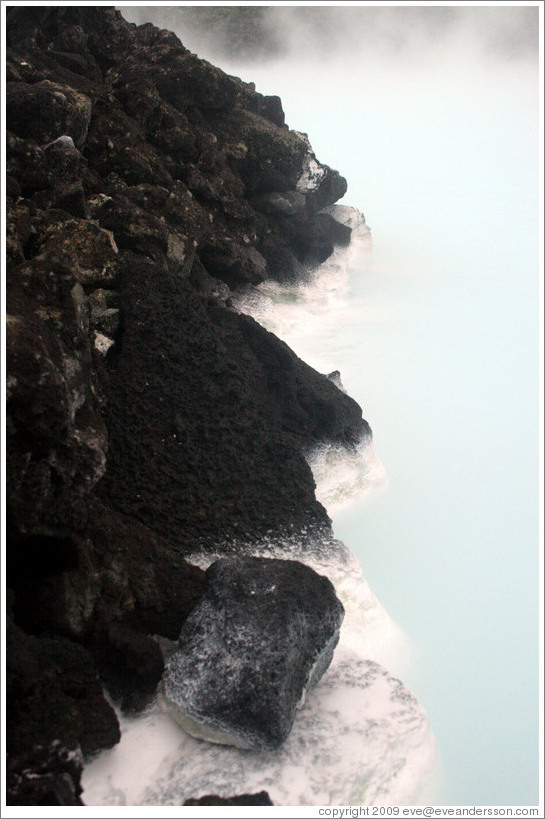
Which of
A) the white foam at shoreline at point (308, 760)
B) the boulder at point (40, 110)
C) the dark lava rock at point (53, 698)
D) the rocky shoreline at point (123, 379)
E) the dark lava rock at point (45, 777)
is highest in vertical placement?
the boulder at point (40, 110)

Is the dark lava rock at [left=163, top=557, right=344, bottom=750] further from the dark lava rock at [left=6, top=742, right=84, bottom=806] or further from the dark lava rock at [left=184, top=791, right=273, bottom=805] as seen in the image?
the dark lava rock at [left=6, top=742, right=84, bottom=806]

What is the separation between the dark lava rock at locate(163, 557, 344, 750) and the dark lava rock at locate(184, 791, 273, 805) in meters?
0.23

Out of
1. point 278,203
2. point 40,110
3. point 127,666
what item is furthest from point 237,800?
point 278,203

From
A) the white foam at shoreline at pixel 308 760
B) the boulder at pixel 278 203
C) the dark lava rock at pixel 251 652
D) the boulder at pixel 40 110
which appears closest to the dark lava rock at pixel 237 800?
the white foam at shoreline at pixel 308 760

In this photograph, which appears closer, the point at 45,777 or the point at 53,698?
the point at 45,777

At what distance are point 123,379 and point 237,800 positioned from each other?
6.12ft

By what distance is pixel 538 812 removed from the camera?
2.49 m

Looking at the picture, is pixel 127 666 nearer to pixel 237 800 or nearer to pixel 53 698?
pixel 53 698

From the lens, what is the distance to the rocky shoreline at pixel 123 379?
8.10 feet

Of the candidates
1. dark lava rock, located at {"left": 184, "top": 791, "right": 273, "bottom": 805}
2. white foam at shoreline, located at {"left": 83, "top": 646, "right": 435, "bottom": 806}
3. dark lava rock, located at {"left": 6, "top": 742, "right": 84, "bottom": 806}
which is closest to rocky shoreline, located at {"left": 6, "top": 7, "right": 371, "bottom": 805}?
dark lava rock, located at {"left": 6, "top": 742, "right": 84, "bottom": 806}

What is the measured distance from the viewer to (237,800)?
7.36ft

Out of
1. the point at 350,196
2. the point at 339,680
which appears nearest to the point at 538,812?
the point at 339,680

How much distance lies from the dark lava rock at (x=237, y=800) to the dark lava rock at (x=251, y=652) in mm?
232

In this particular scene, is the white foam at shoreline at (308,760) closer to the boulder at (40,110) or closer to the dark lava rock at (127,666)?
the dark lava rock at (127,666)
